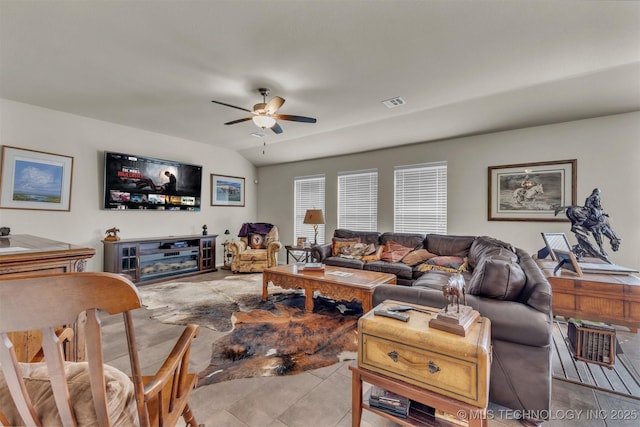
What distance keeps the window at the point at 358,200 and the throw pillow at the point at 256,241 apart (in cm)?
174

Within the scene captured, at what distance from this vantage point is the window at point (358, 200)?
5324 mm

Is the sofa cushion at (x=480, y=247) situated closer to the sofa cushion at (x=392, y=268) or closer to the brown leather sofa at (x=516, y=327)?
the sofa cushion at (x=392, y=268)

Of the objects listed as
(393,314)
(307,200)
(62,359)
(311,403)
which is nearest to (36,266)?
(62,359)

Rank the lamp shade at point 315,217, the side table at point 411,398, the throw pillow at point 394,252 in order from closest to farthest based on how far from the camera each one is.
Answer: the side table at point 411,398
the throw pillow at point 394,252
the lamp shade at point 315,217

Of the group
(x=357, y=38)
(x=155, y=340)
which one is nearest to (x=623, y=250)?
(x=357, y=38)

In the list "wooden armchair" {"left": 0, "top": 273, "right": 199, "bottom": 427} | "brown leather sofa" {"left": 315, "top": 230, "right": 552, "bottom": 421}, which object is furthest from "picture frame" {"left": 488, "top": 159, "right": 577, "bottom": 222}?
"wooden armchair" {"left": 0, "top": 273, "right": 199, "bottom": 427}

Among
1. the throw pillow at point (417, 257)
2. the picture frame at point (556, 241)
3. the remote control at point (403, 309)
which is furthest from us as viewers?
the throw pillow at point (417, 257)

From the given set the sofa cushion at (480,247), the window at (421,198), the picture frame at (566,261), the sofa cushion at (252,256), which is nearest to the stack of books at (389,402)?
the picture frame at (566,261)

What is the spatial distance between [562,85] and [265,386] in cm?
414

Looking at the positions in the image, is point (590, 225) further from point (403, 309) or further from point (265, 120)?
point (265, 120)

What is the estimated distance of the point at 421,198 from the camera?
4.79m

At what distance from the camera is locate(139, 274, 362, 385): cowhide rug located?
86.3 inches

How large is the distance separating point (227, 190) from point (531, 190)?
579 centimetres

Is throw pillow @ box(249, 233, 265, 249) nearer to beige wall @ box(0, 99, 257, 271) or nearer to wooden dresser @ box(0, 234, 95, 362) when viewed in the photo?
beige wall @ box(0, 99, 257, 271)
